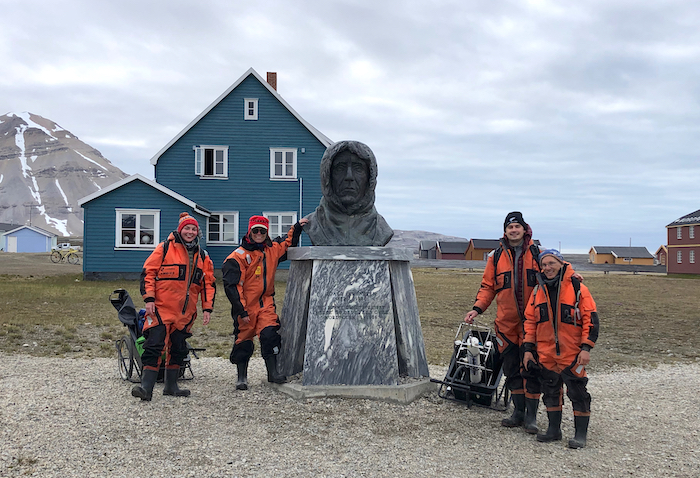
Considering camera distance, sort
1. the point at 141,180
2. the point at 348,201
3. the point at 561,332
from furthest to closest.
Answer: the point at 141,180 < the point at 348,201 < the point at 561,332

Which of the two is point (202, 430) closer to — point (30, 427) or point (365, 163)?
point (30, 427)

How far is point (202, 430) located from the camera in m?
4.83

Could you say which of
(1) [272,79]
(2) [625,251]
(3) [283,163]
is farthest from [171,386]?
(2) [625,251]

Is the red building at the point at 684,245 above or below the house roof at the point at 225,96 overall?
below

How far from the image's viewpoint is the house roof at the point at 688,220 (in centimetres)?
4458

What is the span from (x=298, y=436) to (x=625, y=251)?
81.1 meters

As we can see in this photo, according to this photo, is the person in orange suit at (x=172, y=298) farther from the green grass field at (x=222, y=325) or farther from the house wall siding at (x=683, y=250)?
the house wall siding at (x=683, y=250)

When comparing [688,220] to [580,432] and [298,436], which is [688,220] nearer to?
[580,432]

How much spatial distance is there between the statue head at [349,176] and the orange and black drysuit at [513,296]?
177cm

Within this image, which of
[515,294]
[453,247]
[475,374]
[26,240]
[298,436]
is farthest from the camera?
[26,240]

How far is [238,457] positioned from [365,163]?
3.47m

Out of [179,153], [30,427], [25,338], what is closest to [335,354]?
[30,427]

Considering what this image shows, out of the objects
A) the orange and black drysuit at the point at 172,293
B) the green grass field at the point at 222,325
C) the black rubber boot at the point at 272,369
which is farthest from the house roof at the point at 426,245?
the orange and black drysuit at the point at 172,293

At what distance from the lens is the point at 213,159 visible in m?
23.5
